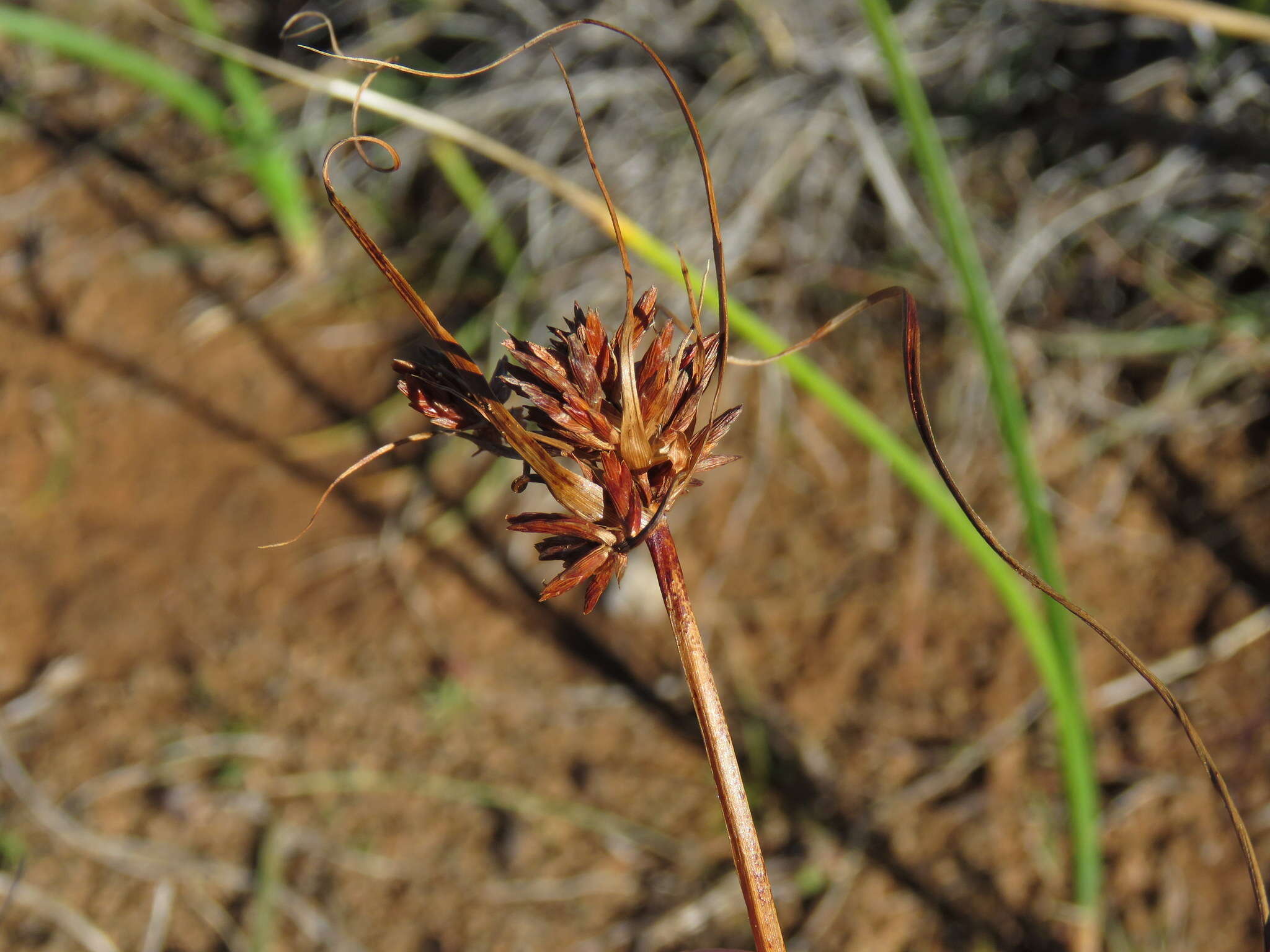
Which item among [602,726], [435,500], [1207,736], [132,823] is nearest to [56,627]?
[132,823]

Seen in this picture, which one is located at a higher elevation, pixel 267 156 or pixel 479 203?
pixel 267 156

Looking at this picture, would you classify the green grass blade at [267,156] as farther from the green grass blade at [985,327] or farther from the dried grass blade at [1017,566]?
the dried grass blade at [1017,566]

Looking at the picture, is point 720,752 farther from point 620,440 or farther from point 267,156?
point 267,156

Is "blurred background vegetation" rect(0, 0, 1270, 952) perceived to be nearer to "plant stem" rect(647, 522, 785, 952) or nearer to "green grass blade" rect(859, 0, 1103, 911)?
"green grass blade" rect(859, 0, 1103, 911)

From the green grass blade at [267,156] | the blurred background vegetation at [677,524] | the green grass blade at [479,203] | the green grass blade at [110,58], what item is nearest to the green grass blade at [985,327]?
the blurred background vegetation at [677,524]

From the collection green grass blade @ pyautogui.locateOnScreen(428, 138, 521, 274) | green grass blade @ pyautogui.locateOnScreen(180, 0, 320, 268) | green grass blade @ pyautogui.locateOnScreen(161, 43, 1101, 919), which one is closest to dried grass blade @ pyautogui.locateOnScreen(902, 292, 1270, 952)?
green grass blade @ pyautogui.locateOnScreen(161, 43, 1101, 919)

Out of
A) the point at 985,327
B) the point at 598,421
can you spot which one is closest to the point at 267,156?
the point at 985,327
